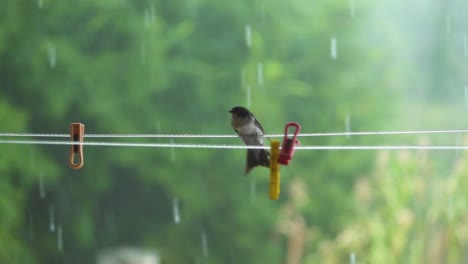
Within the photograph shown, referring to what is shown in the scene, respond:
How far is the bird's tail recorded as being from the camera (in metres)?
0.98

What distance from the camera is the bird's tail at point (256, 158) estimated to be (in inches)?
38.4

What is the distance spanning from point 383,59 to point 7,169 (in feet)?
4.87

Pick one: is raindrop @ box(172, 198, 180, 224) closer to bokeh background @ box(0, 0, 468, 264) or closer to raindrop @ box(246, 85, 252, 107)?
bokeh background @ box(0, 0, 468, 264)

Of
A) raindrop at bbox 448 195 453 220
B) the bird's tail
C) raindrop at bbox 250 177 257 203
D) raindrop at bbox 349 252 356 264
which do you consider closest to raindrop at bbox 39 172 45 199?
raindrop at bbox 250 177 257 203

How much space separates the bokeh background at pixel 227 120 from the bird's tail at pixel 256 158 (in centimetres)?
165

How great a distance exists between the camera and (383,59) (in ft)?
9.28

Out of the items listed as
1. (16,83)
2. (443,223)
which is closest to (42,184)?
(16,83)

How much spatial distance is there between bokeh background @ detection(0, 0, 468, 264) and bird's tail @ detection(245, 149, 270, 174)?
1.65 meters

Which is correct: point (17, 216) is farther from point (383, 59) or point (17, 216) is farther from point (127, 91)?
point (383, 59)

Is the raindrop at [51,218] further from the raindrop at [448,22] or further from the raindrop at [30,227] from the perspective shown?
the raindrop at [448,22]

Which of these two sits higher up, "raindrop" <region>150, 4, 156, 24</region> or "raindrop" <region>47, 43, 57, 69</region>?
"raindrop" <region>150, 4, 156, 24</region>

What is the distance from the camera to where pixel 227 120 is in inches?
107

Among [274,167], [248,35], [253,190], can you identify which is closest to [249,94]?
[248,35]

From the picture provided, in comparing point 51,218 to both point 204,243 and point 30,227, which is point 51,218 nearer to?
point 30,227
